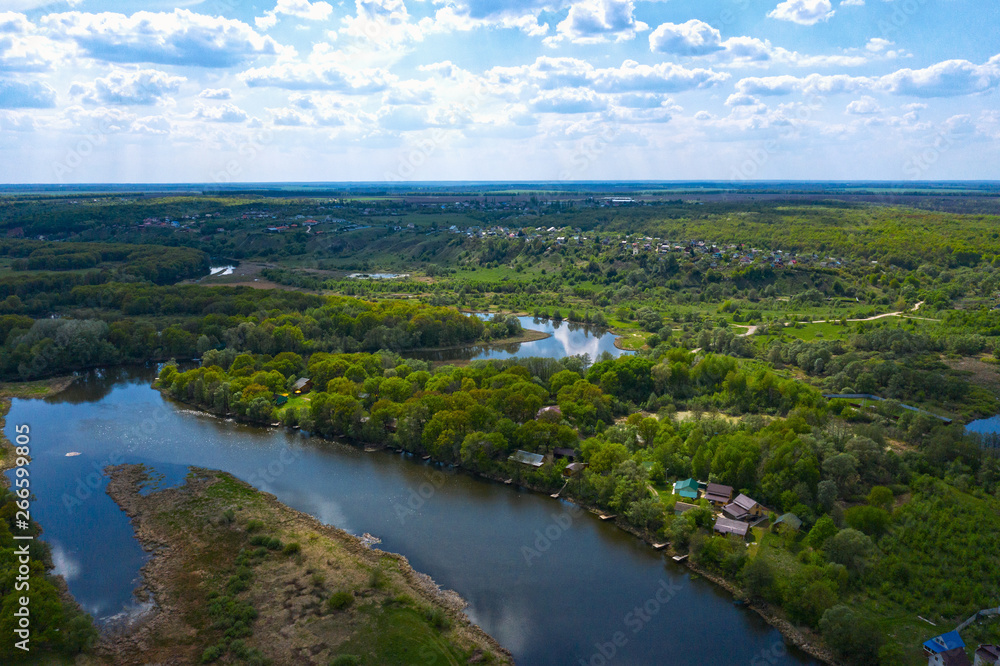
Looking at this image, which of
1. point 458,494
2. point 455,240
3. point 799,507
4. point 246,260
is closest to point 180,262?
point 246,260

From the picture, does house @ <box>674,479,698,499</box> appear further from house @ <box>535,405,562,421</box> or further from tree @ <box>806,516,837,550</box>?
house @ <box>535,405,562,421</box>

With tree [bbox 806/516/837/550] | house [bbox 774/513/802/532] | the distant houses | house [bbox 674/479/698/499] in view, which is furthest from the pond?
the distant houses

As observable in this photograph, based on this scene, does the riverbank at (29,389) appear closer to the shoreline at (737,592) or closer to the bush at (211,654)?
the bush at (211,654)

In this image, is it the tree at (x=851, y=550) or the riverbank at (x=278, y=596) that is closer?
the riverbank at (x=278, y=596)

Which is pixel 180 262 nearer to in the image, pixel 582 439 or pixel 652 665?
pixel 582 439

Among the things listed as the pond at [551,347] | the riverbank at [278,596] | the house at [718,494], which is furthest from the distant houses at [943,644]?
the pond at [551,347]
